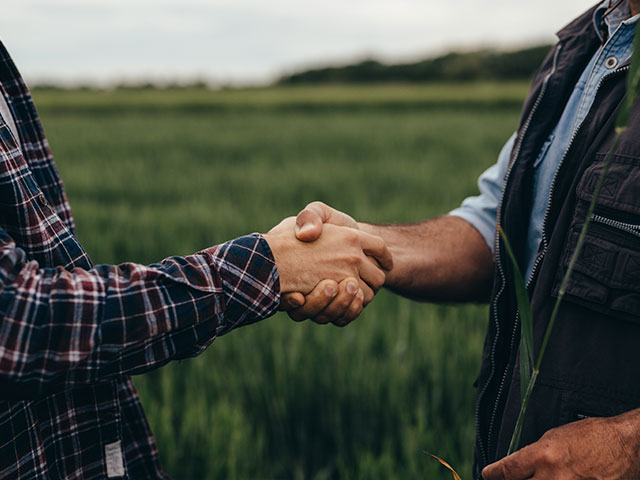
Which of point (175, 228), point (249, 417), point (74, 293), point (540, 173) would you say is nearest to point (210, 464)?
point (249, 417)

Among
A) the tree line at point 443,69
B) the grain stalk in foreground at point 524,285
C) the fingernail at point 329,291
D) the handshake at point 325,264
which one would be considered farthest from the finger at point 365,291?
the tree line at point 443,69

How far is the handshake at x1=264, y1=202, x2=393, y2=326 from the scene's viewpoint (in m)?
1.29

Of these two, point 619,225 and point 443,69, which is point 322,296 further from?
point 443,69

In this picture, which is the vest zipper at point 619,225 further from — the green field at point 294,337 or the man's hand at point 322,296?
the green field at point 294,337

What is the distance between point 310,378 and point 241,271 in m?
1.19

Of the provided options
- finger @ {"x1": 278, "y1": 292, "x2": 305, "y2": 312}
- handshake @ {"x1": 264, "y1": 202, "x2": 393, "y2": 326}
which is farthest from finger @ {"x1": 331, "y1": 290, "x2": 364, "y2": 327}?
finger @ {"x1": 278, "y1": 292, "x2": 305, "y2": 312}

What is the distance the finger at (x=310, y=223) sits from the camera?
1350mm

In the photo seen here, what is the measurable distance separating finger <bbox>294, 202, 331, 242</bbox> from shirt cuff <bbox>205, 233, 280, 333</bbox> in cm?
22

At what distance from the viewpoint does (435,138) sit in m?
9.80

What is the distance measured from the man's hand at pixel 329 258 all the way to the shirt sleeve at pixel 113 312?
0.15 m

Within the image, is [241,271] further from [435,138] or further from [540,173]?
[435,138]

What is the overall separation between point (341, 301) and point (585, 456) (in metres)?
0.64

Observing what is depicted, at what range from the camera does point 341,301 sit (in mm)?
1456


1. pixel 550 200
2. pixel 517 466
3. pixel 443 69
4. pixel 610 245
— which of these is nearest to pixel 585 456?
pixel 517 466
